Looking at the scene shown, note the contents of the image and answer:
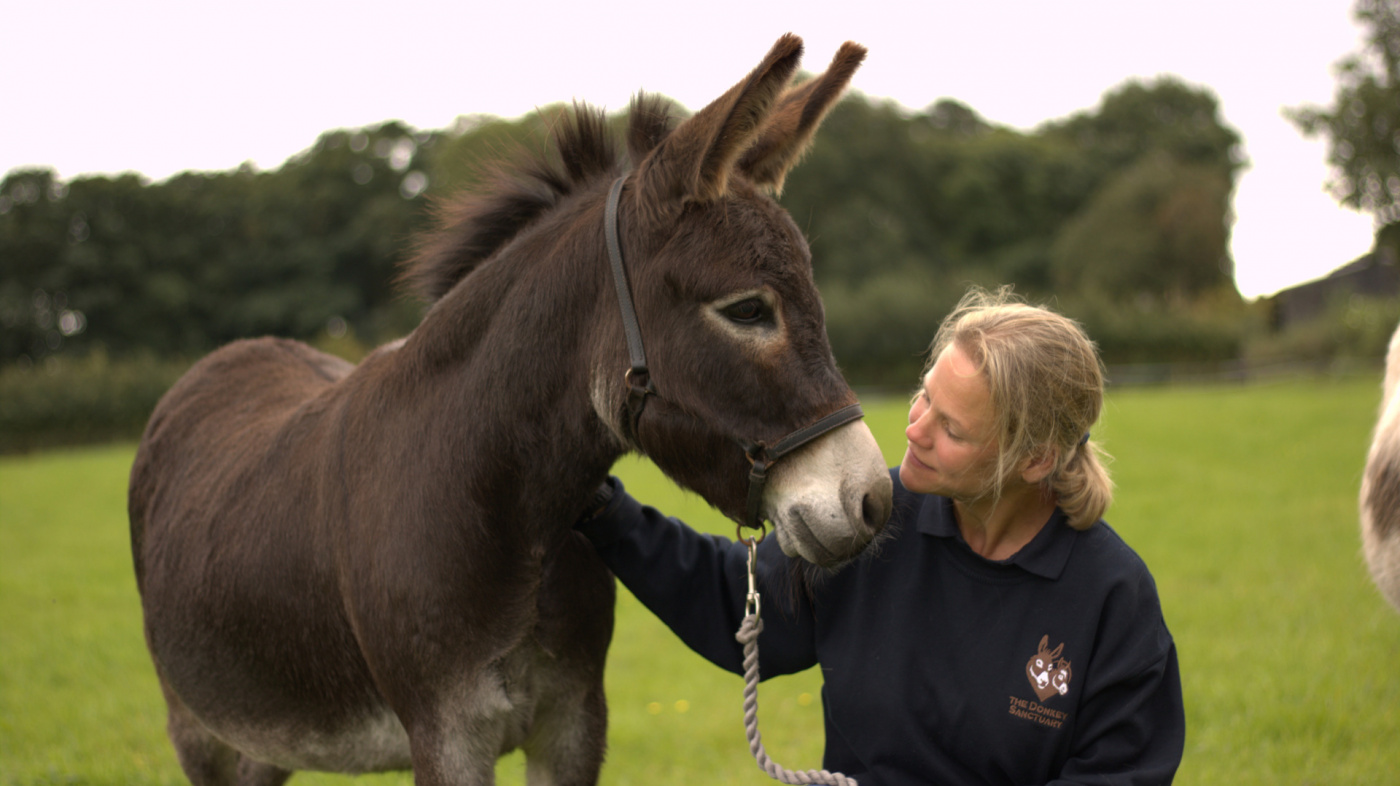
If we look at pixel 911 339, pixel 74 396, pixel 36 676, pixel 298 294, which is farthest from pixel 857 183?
pixel 36 676

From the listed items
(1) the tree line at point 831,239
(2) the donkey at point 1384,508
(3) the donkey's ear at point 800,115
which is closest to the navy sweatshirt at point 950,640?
(3) the donkey's ear at point 800,115

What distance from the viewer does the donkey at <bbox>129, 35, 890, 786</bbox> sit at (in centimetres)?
192

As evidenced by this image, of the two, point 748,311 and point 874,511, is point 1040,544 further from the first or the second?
point 748,311

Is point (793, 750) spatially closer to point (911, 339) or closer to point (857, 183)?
point (911, 339)

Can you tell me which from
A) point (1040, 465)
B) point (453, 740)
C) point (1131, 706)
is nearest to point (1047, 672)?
point (1131, 706)

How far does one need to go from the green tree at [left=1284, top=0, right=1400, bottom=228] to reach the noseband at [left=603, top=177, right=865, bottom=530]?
18.6 meters

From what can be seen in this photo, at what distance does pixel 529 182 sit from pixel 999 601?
161 centimetres

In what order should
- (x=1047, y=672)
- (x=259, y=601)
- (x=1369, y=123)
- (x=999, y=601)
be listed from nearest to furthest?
(x=1047, y=672)
(x=999, y=601)
(x=259, y=601)
(x=1369, y=123)

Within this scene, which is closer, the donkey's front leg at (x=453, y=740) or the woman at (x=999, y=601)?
the woman at (x=999, y=601)

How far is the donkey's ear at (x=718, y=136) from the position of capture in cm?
188

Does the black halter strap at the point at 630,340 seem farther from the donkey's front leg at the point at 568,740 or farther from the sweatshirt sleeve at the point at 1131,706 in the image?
the sweatshirt sleeve at the point at 1131,706

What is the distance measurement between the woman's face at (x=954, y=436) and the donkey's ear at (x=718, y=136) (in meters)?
0.67

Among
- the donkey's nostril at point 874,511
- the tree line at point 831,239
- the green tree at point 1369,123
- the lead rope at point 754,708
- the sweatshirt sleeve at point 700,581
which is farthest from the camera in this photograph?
the tree line at point 831,239

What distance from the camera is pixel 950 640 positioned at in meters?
2.13
